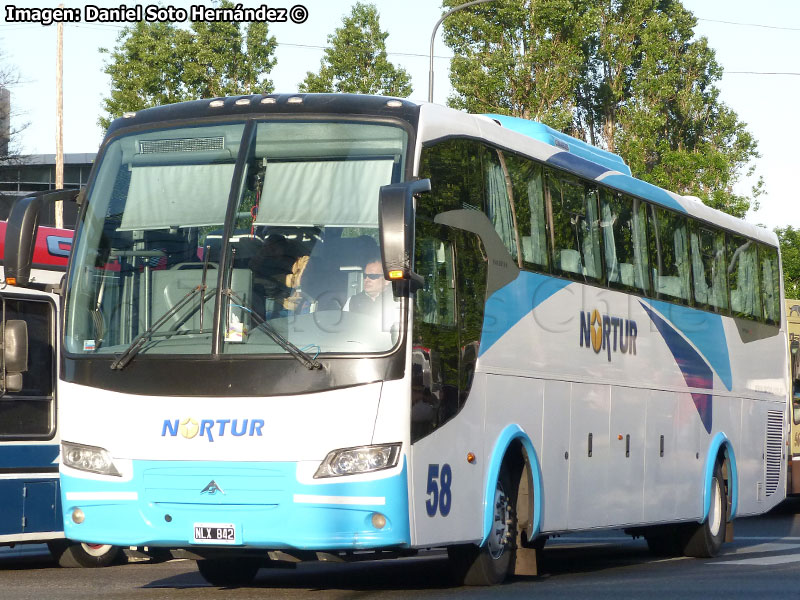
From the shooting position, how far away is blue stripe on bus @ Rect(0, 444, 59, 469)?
1299 cm

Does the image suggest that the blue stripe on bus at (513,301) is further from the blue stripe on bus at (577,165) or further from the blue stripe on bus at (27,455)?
the blue stripe on bus at (27,455)

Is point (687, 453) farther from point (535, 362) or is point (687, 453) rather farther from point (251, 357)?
point (251, 357)

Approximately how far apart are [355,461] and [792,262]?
151 ft

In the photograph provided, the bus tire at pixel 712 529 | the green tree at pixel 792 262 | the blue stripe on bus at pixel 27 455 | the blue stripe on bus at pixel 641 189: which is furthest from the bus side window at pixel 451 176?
the green tree at pixel 792 262

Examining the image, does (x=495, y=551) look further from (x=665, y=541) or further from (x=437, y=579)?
(x=665, y=541)

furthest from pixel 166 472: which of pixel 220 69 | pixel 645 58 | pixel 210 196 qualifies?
pixel 645 58

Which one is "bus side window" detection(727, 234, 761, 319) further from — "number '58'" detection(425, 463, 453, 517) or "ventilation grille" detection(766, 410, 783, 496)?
"number '58'" detection(425, 463, 453, 517)

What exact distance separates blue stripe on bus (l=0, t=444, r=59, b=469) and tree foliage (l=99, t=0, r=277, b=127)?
30.2m

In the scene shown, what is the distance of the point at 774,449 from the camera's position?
18.1 m

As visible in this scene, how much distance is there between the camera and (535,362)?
11.4 meters

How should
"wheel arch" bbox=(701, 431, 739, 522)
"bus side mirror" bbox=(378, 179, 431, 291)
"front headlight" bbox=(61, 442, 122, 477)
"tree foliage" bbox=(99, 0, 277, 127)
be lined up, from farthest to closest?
"tree foliage" bbox=(99, 0, 277, 127) < "wheel arch" bbox=(701, 431, 739, 522) < "front headlight" bbox=(61, 442, 122, 477) < "bus side mirror" bbox=(378, 179, 431, 291)

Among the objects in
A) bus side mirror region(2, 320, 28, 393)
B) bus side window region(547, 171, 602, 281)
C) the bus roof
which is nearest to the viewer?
the bus roof

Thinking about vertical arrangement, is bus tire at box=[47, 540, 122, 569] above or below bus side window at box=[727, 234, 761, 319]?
below

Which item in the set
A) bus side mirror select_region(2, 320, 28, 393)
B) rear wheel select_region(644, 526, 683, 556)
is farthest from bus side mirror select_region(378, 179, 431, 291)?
rear wheel select_region(644, 526, 683, 556)
